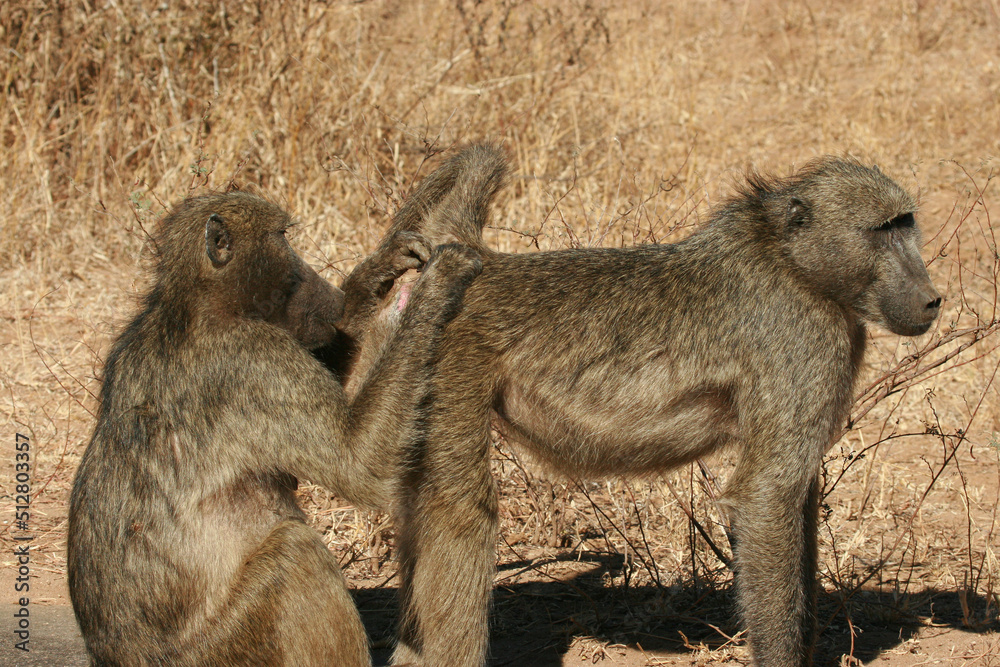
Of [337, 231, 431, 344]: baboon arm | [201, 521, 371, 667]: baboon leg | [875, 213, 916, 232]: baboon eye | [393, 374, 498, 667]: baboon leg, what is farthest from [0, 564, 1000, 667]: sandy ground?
[875, 213, 916, 232]: baboon eye

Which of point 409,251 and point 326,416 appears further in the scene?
point 409,251

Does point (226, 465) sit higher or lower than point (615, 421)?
lower

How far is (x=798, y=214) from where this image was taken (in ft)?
10.1

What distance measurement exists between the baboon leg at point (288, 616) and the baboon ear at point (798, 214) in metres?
1.66

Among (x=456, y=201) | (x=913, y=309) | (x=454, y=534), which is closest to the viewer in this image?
(x=454, y=534)

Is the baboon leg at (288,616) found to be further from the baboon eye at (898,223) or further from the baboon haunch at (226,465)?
the baboon eye at (898,223)

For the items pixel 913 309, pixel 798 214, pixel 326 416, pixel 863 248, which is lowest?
pixel 326 416

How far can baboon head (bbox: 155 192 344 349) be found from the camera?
282 cm

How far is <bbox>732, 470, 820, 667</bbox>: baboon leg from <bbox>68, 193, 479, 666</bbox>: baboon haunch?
960 millimetres

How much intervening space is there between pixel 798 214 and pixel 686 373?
23.6 inches

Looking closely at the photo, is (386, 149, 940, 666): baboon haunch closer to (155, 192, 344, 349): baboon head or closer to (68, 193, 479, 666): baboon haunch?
(68, 193, 479, 666): baboon haunch

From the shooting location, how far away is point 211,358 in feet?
8.91

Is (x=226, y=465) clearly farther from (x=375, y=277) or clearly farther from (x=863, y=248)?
(x=863, y=248)

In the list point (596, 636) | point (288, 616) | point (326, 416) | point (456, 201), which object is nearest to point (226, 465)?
point (326, 416)
